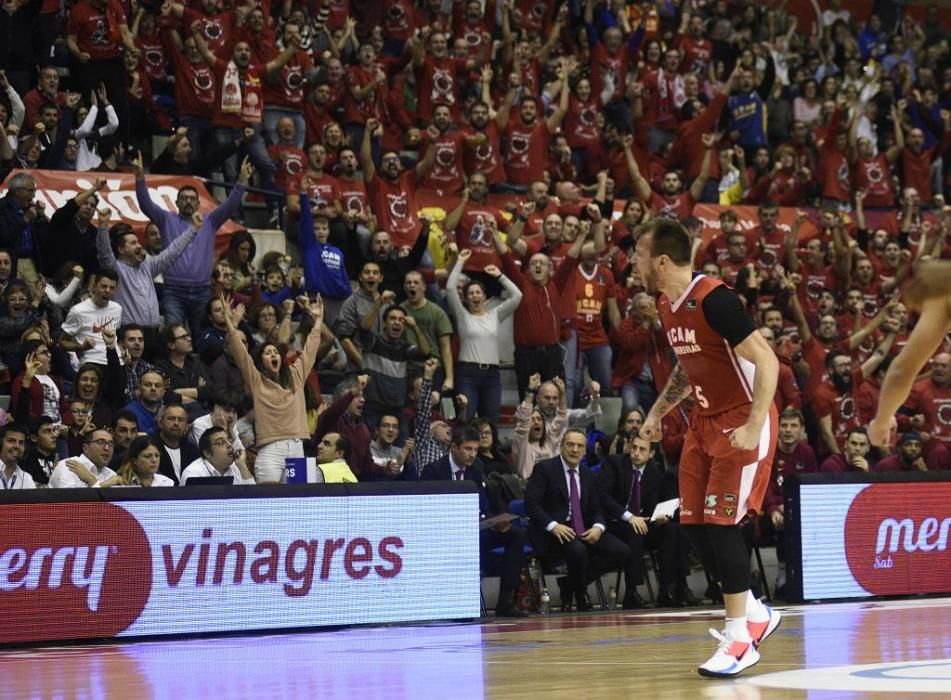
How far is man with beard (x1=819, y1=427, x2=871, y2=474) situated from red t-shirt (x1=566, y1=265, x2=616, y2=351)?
10.4 feet

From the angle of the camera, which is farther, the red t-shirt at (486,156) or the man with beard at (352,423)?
the red t-shirt at (486,156)

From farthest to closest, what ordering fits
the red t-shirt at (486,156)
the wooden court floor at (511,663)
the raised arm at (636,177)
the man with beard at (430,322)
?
the raised arm at (636,177) < the red t-shirt at (486,156) < the man with beard at (430,322) < the wooden court floor at (511,663)

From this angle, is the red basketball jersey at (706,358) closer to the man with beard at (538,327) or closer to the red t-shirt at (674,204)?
the man with beard at (538,327)

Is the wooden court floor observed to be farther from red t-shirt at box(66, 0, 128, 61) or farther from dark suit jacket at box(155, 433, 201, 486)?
red t-shirt at box(66, 0, 128, 61)

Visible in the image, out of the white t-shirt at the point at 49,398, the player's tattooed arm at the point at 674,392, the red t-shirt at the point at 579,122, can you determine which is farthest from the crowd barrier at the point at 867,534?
the red t-shirt at the point at 579,122

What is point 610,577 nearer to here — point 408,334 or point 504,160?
point 408,334

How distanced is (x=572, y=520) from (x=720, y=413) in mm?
6634

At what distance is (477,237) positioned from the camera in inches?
730

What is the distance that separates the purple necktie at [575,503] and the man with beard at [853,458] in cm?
290

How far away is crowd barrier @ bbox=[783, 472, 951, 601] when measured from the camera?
1464cm

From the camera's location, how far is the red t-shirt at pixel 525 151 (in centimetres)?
2059

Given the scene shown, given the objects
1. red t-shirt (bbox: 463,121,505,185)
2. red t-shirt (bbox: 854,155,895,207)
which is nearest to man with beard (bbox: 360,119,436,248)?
red t-shirt (bbox: 463,121,505,185)

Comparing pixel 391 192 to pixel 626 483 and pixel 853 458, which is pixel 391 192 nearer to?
pixel 626 483

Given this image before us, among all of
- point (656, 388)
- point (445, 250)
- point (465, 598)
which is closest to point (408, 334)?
point (445, 250)
